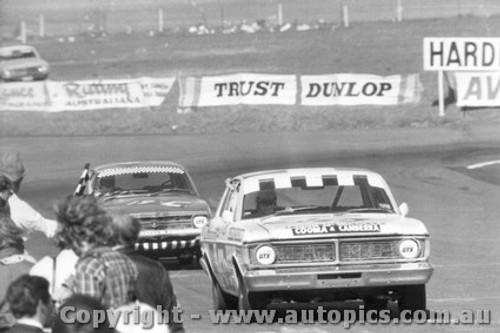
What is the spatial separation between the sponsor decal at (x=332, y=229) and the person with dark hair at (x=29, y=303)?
5765 mm

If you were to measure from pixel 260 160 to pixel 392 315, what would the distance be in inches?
809

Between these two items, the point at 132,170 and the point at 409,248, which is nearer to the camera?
the point at 409,248

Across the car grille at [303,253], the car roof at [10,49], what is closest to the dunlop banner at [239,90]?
the car roof at [10,49]

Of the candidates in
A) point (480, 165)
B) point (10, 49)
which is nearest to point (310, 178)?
point (480, 165)

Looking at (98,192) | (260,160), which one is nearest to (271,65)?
(260,160)

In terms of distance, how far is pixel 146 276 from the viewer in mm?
7434

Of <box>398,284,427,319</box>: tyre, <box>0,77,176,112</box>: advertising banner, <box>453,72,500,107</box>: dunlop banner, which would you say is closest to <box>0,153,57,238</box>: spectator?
<box>398,284,427,319</box>: tyre

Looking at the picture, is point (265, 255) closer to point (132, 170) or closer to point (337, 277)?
point (337, 277)

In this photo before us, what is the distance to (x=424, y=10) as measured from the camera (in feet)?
234

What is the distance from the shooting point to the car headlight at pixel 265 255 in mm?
12234

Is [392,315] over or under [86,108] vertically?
over

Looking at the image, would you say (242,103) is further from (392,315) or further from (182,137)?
(392,315)

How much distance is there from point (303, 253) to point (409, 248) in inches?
35.9

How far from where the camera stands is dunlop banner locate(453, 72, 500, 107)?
130ft
